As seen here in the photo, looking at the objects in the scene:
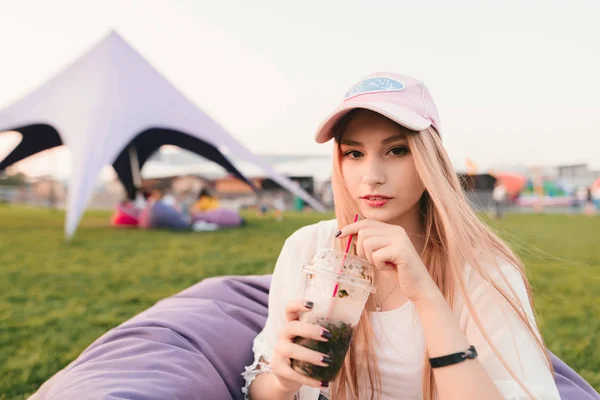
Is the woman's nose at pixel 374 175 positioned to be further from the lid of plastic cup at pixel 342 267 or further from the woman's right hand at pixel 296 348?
the woman's right hand at pixel 296 348

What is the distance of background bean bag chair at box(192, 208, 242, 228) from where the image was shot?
10.5 meters

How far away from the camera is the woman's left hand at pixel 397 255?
102 centimetres

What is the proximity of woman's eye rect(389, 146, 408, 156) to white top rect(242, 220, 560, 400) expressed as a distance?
0.35 meters

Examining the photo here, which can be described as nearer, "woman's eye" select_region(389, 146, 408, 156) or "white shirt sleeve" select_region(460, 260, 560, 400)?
"white shirt sleeve" select_region(460, 260, 560, 400)

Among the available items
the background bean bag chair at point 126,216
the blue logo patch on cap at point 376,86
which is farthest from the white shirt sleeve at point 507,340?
the background bean bag chair at point 126,216

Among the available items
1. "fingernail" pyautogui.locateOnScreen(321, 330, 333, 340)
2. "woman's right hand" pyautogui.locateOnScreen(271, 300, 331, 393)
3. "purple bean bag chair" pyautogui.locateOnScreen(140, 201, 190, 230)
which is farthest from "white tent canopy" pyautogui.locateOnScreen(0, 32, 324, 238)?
"fingernail" pyautogui.locateOnScreen(321, 330, 333, 340)

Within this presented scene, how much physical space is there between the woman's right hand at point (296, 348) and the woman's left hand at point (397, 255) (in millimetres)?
179

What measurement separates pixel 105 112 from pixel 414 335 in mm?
7986

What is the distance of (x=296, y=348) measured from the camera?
100 cm

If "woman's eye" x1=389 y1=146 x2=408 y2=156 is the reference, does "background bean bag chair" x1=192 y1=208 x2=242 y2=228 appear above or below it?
below

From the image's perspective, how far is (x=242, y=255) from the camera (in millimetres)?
6203

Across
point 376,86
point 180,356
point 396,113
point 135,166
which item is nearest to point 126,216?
point 135,166

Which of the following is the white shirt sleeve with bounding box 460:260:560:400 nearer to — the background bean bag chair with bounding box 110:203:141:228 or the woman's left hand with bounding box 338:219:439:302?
the woman's left hand with bounding box 338:219:439:302

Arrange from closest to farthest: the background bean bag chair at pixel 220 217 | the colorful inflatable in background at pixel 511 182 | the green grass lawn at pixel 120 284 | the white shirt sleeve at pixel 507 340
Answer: the white shirt sleeve at pixel 507 340 → the green grass lawn at pixel 120 284 → the background bean bag chair at pixel 220 217 → the colorful inflatable in background at pixel 511 182
